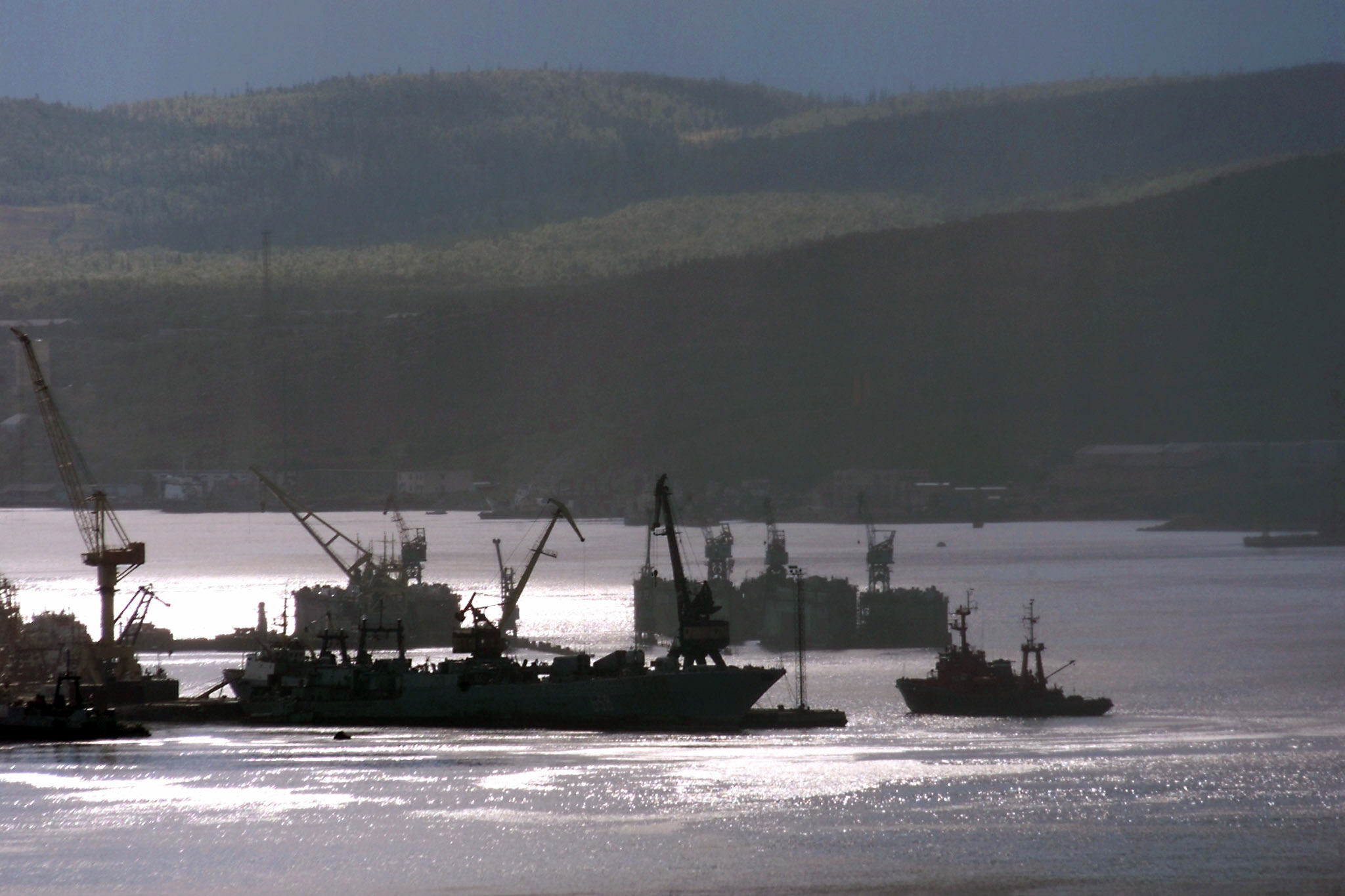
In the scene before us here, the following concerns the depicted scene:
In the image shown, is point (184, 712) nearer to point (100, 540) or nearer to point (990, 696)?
point (100, 540)

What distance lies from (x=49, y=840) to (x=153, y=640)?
1968 inches

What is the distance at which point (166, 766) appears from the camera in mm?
51156

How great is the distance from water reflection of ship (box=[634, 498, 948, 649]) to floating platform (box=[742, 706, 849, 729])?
91.2 feet

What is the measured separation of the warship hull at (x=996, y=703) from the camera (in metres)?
62.4

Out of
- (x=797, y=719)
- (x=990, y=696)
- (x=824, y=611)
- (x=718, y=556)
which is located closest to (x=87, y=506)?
(x=824, y=611)

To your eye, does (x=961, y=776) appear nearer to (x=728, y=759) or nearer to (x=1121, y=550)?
(x=728, y=759)

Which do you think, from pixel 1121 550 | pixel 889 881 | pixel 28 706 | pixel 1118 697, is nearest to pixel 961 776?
pixel 889 881

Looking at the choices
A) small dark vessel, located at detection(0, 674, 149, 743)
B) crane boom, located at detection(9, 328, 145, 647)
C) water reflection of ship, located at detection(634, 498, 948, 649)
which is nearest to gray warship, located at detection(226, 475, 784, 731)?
small dark vessel, located at detection(0, 674, 149, 743)

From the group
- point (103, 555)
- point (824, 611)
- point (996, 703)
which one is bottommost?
point (996, 703)

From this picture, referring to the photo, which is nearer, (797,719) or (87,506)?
(797,719)

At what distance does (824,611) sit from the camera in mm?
89938

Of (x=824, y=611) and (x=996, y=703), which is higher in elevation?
(x=824, y=611)

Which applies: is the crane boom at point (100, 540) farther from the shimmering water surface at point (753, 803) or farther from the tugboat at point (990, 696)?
the tugboat at point (990, 696)

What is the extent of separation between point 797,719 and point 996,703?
7.85 m
